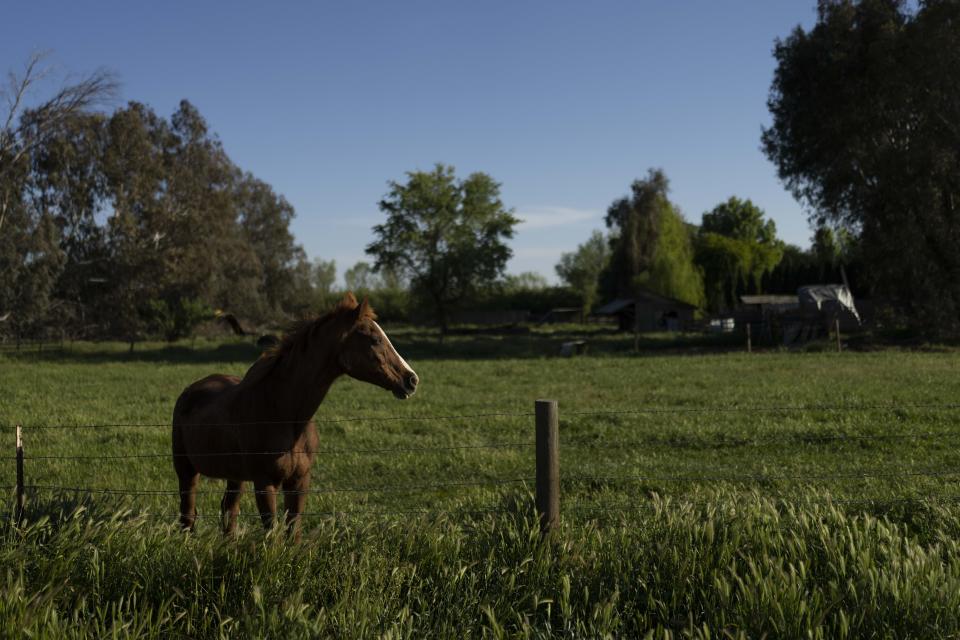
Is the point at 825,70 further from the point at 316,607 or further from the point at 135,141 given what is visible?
the point at 135,141

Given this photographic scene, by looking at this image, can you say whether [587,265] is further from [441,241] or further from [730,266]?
[441,241]

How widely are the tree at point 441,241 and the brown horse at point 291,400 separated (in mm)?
50283

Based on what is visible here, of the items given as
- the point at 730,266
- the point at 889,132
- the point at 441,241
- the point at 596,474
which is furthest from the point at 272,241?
the point at 596,474

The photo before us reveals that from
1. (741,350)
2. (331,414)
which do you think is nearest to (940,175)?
(741,350)

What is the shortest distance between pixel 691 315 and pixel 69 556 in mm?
64318

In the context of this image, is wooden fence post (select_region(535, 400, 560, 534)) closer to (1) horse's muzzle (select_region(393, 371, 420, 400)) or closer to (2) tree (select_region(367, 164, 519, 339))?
(1) horse's muzzle (select_region(393, 371, 420, 400))

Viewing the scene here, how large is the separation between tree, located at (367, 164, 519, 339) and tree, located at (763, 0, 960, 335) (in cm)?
2475

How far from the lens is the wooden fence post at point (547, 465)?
5.85 meters

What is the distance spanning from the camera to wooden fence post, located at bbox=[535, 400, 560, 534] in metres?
5.85

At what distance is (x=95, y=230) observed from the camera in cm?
5594

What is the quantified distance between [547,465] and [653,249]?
228ft

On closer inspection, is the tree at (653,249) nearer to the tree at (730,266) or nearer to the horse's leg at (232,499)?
the tree at (730,266)

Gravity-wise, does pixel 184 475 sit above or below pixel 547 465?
below

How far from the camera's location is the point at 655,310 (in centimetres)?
6450
